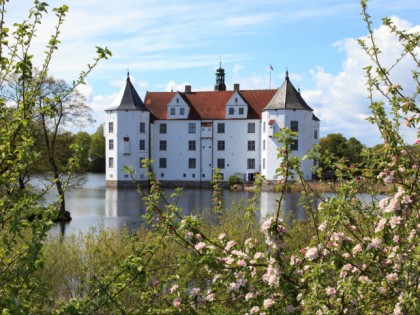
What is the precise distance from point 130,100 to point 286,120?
12.3 m

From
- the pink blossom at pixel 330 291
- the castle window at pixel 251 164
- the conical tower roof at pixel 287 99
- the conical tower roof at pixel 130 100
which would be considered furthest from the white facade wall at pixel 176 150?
the pink blossom at pixel 330 291


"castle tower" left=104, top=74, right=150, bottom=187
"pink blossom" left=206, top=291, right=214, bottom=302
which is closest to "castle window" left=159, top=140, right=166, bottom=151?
"castle tower" left=104, top=74, right=150, bottom=187

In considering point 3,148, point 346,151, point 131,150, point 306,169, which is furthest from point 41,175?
point 346,151

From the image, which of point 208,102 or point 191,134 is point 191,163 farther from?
point 208,102

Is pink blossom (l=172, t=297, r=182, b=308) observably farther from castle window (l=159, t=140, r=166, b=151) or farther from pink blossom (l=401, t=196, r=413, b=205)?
castle window (l=159, t=140, r=166, b=151)

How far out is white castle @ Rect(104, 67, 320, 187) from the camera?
4175 cm

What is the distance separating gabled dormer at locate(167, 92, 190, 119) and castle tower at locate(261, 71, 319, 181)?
6759mm

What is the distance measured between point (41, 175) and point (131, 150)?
21.2 meters

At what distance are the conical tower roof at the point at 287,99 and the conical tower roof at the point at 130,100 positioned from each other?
32.9 feet

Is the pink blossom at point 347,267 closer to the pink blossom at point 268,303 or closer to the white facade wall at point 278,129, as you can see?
the pink blossom at point 268,303

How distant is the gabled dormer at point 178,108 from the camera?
4319cm

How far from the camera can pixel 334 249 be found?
10.7ft

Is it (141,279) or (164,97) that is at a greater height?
(164,97)

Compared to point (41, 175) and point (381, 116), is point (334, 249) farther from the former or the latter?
point (41, 175)
